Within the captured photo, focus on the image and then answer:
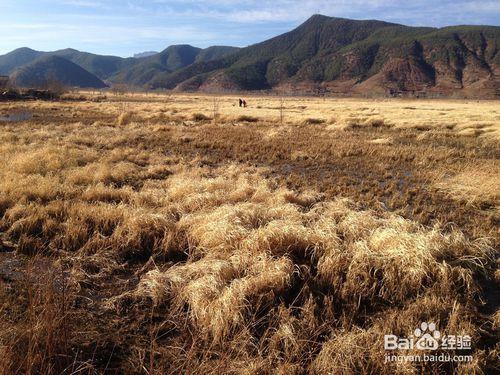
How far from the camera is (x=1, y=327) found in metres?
3.66

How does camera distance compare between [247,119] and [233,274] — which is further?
[247,119]

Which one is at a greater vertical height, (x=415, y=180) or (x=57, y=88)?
(x=57, y=88)

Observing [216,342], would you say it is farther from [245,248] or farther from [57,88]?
[57,88]

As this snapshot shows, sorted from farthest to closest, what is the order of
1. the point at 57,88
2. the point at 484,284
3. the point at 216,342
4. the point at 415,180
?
1. the point at 57,88
2. the point at 415,180
3. the point at 484,284
4. the point at 216,342

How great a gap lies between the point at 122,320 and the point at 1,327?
47.4 inches

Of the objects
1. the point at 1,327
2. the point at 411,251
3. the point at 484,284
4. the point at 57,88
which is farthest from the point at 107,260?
the point at 57,88

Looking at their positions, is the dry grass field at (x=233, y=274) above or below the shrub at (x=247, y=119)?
below

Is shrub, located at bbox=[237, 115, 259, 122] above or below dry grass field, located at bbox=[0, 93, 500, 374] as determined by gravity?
above

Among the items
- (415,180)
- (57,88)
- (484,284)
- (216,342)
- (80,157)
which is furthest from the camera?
(57,88)

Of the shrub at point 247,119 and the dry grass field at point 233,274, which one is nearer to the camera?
the dry grass field at point 233,274

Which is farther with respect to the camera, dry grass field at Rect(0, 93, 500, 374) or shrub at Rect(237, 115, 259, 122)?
shrub at Rect(237, 115, 259, 122)

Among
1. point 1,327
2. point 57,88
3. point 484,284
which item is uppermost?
point 57,88

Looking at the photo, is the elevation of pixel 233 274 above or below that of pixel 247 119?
below

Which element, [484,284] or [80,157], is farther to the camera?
[80,157]
